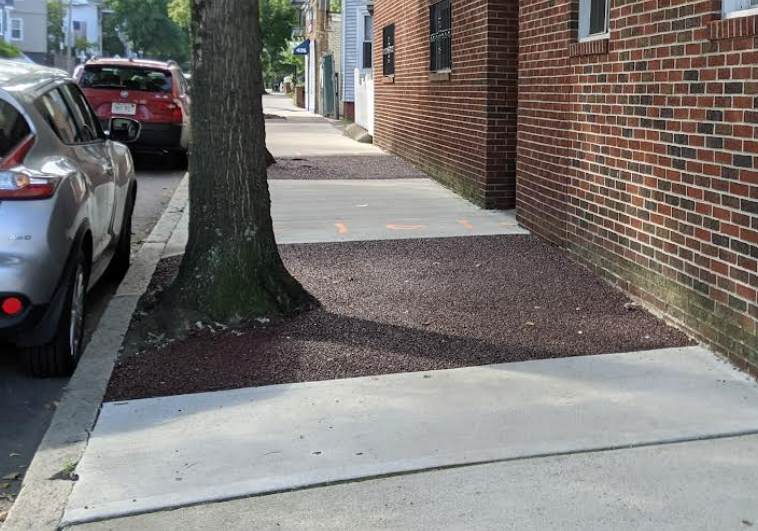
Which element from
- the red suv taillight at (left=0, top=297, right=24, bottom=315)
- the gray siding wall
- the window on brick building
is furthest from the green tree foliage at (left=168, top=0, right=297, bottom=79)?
the red suv taillight at (left=0, top=297, right=24, bottom=315)

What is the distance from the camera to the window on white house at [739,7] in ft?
17.8

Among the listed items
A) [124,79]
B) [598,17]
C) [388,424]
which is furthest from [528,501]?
[124,79]

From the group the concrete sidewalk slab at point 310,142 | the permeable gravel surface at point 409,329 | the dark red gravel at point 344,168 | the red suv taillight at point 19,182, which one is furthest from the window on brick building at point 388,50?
the red suv taillight at point 19,182

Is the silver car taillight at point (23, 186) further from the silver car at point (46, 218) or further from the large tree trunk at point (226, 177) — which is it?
the large tree trunk at point (226, 177)

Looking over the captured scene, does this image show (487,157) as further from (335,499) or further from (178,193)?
(335,499)

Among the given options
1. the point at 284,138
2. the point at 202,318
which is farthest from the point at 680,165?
the point at 284,138

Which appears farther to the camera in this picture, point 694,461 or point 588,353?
point 588,353

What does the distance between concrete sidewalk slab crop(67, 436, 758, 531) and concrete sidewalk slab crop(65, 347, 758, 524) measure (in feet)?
0.36

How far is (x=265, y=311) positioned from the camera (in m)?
6.52

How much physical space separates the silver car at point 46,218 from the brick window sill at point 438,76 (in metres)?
7.20

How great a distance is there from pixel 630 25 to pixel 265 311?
319 cm

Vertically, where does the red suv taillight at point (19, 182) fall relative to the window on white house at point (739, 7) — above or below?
below

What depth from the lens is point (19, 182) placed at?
17.2 ft

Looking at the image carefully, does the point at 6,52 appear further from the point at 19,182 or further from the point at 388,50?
the point at 19,182
